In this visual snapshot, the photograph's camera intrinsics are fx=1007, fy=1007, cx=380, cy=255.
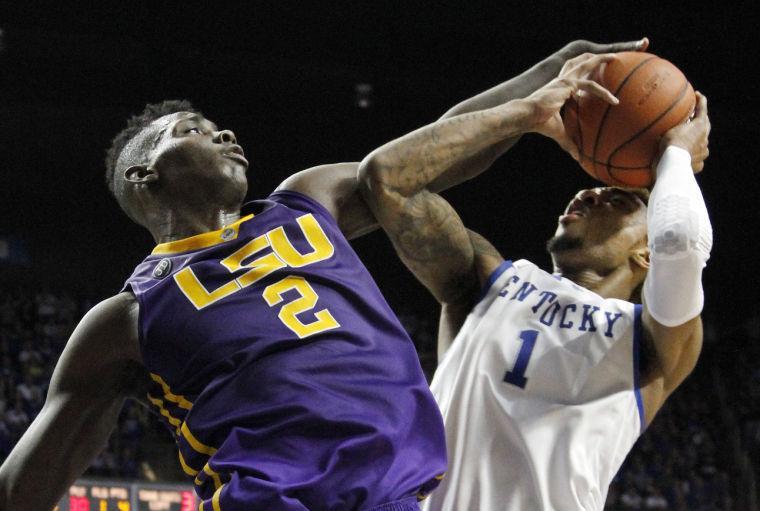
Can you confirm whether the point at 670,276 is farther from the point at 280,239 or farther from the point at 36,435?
the point at 36,435

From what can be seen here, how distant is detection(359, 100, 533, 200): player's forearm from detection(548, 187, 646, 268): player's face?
58 centimetres

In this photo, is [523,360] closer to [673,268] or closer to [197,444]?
[673,268]

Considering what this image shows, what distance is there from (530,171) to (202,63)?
15.4 ft

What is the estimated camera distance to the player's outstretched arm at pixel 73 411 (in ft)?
6.88

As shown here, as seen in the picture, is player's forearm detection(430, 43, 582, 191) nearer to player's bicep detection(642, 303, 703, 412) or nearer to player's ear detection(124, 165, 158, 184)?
player's bicep detection(642, 303, 703, 412)

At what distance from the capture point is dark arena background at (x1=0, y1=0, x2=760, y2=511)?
1114 cm

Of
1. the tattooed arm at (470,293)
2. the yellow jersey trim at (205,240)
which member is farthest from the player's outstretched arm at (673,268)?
the yellow jersey trim at (205,240)

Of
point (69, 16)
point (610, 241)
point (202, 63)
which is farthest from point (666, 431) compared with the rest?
point (610, 241)

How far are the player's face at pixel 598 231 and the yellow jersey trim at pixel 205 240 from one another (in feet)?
3.67

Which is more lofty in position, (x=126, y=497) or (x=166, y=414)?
(x=166, y=414)

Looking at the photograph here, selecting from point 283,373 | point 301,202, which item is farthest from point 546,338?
point 283,373

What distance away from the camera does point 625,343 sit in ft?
8.47

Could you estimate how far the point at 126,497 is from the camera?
6.59 metres

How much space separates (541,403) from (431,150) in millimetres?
696
